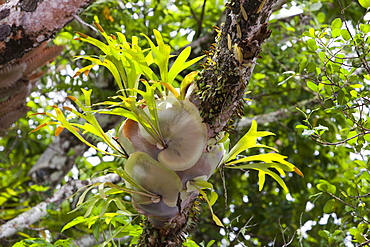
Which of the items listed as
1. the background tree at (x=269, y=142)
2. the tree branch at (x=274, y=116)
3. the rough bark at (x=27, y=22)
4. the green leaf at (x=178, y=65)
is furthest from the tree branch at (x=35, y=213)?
the green leaf at (x=178, y=65)

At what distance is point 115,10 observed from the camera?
212 centimetres

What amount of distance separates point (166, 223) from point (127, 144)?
14 cm

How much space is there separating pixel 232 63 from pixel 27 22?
528 mm

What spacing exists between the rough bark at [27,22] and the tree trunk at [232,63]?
17.7 inches

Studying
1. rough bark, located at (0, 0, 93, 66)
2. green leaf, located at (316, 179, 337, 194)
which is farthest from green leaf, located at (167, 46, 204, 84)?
green leaf, located at (316, 179, 337, 194)

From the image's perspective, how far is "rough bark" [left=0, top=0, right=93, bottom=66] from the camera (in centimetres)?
92

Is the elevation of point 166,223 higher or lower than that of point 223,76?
lower

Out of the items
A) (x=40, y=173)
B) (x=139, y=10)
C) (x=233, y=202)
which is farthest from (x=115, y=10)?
(x=233, y=202)

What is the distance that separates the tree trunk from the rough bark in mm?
450

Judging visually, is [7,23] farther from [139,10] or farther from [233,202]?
[233,202]

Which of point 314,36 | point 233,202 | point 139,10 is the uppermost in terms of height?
point 314,36

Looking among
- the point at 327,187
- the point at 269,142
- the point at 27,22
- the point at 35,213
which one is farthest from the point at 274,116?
the point at 27,22

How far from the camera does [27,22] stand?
93 cm

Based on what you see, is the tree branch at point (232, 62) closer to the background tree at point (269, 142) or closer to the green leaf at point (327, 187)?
the green leaf at point (327, 187)
